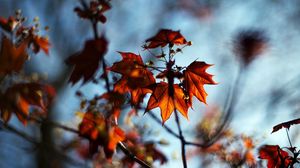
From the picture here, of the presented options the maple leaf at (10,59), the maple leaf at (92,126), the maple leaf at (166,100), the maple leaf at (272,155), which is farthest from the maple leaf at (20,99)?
the maple leaf at (272,155)

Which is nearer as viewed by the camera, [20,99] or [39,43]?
[20,99]

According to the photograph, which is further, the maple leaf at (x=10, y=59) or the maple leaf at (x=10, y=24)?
the maple leaf at (x=10, y=24)

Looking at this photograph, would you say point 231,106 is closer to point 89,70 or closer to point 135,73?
point 135,73

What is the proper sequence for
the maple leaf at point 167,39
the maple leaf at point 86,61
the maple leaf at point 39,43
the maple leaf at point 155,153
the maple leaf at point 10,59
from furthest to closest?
the maple leaf at point 155,153 → the maple leaf at point 39,43 → the maple leaf at point 167,39 → the maple leaf at point 10,59 → the maple leaf at point 86,61

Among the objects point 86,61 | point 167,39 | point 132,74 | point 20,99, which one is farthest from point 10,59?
point 167,39

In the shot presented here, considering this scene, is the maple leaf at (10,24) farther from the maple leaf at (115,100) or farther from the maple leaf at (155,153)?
the maple leaf at (155,153)

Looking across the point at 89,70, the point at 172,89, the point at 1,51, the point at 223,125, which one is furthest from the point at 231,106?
the point at 1,51

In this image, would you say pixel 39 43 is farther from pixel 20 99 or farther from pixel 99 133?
pixel 99 133
